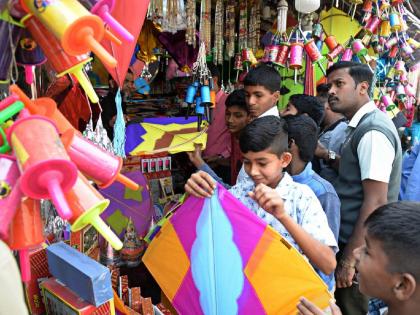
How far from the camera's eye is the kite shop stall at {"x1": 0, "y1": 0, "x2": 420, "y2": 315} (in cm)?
61

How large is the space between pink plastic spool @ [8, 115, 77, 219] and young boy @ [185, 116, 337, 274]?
0.79 meters

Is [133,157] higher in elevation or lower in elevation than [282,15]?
lower

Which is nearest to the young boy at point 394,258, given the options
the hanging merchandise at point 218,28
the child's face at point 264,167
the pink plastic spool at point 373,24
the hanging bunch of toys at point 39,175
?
the child's face at point 264,167

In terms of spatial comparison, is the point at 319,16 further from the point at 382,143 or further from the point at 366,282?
the point at 366,282

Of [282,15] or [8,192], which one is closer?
[8,192]

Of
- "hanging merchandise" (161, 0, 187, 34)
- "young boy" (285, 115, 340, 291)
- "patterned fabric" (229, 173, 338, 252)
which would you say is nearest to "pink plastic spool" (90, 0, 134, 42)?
"patterned fabric" (229, 173, 338, 252)

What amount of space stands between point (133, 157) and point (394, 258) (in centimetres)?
202

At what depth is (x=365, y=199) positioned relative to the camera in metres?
1.86

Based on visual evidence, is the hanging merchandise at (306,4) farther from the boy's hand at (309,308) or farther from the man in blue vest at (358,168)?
the boy's hand at (309,308)

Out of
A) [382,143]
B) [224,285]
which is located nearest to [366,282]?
[224,285]

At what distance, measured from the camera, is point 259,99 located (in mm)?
2217

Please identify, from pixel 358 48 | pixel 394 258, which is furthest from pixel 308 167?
pixel 358 48

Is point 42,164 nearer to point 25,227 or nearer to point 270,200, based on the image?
point 25,227

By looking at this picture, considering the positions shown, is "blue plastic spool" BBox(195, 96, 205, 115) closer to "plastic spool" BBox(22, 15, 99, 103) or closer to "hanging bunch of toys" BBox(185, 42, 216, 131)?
"hanging bunch of toys" BBox(185, 42, 216, 131)
